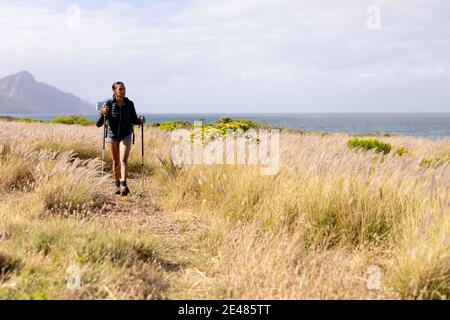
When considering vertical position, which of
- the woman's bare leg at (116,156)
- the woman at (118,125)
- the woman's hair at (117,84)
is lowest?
the woman's bare leg at (116,156)

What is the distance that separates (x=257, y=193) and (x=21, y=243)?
3.06 meters

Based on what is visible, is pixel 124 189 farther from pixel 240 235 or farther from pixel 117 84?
pixel 240 235

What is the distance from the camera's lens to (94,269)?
3.88 m

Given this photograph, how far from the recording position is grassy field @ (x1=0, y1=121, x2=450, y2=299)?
367 centimetres

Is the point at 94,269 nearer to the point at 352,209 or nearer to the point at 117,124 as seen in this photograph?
the point at 352,209

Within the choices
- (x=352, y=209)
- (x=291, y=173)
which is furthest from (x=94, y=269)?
(x=291, y=173)

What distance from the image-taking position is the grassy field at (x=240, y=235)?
3.67 m

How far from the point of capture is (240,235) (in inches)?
178

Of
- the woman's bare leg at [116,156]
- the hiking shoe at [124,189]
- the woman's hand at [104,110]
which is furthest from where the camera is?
the woman's bare leg at [116,156]

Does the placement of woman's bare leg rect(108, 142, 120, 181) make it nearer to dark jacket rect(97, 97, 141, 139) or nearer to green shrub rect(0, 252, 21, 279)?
dark jacket rect(97, 97, 141, 139)

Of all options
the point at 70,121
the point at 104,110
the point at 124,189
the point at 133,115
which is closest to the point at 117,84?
the point at 104,110

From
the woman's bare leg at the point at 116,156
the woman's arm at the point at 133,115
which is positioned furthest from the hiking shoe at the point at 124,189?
the woman's arm at the point at 133,115

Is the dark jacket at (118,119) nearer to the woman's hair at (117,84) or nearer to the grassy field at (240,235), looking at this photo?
the woman's hair at (117,84)
